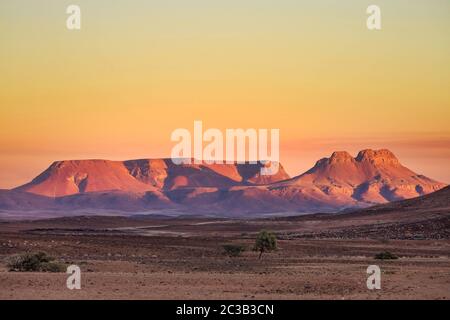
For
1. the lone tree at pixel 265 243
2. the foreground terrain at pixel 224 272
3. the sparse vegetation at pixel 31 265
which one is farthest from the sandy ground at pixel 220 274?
the sparse vegetation at pixel 31 265

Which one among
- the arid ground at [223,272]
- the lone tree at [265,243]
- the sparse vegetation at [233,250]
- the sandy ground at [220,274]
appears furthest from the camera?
the sparse vegetation at [233,250]

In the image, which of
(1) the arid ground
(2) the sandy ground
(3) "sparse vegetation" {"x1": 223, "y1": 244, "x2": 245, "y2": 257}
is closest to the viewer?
(2) the sandy ground

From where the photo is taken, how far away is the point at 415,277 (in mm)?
33250

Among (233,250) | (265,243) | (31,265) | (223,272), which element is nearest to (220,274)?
(223,272)

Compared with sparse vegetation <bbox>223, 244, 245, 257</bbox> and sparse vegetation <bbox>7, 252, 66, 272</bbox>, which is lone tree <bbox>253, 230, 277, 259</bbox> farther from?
sparse vegetation <bbox>7, 252, 66, 272</bbox>

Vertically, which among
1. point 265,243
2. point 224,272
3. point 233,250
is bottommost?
point 224,272

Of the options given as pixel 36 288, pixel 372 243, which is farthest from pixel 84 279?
pixel 372 243

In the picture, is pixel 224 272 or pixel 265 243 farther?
pixel 265 243

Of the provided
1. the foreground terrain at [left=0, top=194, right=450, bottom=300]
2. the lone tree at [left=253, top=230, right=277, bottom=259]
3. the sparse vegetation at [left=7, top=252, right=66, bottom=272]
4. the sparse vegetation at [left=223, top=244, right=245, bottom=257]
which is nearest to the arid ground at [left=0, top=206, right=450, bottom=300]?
the foreground terrain at [left=0, top=194, right=450, bottom=300]

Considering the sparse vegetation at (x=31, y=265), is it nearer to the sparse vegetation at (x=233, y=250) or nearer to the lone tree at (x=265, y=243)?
the sparse vegetation at (x=233, y=250)

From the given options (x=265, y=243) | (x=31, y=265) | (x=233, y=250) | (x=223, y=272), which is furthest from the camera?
(x=233, y=250)

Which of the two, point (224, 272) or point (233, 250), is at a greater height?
point (233, 250)

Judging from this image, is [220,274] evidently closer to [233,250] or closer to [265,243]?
[265,243]

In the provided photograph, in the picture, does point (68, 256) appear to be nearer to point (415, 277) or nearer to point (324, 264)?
point (324, 264)
